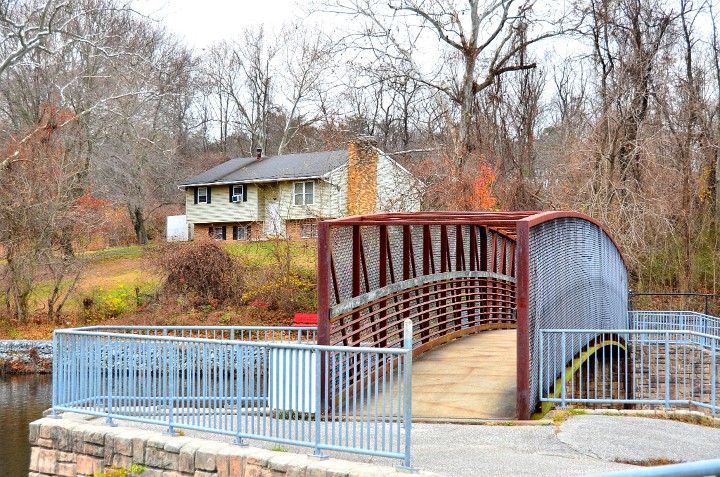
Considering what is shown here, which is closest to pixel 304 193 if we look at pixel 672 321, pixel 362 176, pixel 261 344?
pixel 362 176

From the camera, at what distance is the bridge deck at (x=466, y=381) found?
36.1 feet

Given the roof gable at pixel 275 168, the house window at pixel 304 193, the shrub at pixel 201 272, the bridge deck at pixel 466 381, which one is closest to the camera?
the bridge deck at pixel 466 381

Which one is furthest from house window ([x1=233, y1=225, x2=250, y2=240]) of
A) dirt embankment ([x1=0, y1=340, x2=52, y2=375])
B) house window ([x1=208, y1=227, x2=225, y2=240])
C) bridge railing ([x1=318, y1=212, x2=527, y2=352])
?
bridge railing ([x1=318, y1=212, x2=527, y2=352])

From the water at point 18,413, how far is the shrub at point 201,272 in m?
5.92

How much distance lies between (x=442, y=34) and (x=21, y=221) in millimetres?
15150

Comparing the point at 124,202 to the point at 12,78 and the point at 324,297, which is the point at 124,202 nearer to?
the point at 12,78

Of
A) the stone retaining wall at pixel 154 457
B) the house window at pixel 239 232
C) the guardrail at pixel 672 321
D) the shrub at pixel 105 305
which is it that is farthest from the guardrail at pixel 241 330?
the house window at pixel 239 232

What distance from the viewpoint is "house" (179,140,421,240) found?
115 ft

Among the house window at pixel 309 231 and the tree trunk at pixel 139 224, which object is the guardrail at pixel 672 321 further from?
the tree trunk at pixel 139 224

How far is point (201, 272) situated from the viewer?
94.5 feet

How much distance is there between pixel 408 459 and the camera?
24.6 feet

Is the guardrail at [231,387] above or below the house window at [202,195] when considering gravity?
below

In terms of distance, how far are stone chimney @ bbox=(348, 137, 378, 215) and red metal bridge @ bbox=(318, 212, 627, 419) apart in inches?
440

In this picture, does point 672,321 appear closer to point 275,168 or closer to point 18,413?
point 18,413
